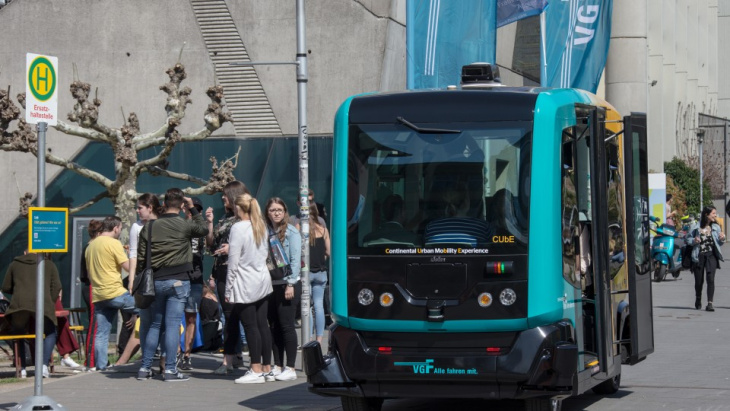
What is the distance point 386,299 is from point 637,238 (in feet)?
9.50

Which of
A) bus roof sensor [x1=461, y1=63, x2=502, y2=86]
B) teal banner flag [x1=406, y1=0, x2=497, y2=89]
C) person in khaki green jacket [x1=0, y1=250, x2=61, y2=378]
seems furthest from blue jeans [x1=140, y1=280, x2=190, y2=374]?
teal banner flag [x1=406, y1=0, x2=497, y2=89]

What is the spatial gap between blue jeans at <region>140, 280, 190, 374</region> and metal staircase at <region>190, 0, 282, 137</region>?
9551 mm

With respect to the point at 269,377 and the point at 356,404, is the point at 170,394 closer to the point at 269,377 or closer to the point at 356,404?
the point at 269,377

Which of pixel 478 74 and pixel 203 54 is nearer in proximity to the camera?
pixel 478 74

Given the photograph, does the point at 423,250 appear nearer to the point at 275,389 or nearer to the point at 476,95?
the point at 476,95

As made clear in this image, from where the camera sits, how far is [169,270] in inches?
471

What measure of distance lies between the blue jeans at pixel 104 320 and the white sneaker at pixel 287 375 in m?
2.36

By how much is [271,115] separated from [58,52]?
4209mm

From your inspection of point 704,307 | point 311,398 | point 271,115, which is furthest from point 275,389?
point 704,307

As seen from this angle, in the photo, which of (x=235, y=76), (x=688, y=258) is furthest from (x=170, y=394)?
(x=688, y=258)

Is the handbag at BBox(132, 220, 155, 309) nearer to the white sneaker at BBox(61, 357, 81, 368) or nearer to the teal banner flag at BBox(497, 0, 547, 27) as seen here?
the white sneaker at BBox(61, 357, 81, 368)

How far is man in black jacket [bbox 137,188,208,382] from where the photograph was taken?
39.2 ft

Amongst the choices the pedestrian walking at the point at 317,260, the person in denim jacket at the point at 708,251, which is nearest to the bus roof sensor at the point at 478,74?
the pedestrian walking at the point at 317,260

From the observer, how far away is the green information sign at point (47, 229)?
948 centimetres
